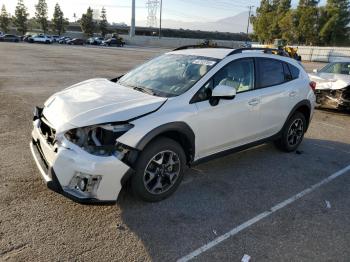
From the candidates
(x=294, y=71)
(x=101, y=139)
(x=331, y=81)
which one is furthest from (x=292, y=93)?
(x=331, y=81)

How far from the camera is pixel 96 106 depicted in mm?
3719

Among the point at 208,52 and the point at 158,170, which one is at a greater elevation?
the point at 208,52

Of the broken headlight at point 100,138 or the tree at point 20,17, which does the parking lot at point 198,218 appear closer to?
the broken headlight at point 100,138

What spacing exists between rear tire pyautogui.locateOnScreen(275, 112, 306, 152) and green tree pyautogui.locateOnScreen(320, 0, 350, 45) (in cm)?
5679

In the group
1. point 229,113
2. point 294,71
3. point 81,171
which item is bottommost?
point 81,171

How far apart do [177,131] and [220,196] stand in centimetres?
101

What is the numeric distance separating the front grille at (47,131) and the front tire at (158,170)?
938 mm

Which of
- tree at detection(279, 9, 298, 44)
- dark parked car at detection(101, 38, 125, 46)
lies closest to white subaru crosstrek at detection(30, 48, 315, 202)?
dark parked car at detection(101, 38, 125, 46)

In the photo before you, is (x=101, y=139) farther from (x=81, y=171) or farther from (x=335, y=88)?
(x=335, y=88)

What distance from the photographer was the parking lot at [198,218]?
314cm

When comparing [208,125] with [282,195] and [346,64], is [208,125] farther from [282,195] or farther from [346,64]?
[346,64]

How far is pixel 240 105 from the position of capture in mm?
4625

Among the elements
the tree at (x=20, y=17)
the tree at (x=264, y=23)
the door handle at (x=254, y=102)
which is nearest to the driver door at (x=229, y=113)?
the door handle at (x=254, y=102)

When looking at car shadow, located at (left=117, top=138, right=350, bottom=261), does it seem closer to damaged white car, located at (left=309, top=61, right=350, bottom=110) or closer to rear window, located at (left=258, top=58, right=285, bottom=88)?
rear window, located at (left=258, top=58, right=285, bottom=88)
